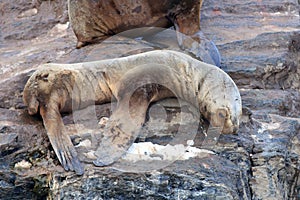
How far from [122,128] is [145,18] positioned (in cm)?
153

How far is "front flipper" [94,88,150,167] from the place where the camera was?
127 inches

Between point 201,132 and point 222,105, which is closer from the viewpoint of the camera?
point 222,105

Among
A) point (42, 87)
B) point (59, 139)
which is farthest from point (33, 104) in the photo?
point (59, 139)

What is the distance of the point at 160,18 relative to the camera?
4.68 m

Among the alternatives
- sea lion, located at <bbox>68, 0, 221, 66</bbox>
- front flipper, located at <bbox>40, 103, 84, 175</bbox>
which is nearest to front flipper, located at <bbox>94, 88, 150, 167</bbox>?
front flipper, located at <bbox>40, 103, 84, 175</bbox>

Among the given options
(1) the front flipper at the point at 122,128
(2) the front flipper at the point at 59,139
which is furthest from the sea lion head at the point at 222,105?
(2) the front flipper at the point at 59,139

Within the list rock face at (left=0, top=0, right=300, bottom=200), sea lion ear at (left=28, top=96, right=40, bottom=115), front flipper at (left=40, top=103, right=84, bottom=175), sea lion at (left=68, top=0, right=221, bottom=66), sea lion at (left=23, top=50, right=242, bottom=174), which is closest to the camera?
rock face at (left=0, top=0, right=300, bottom=200)

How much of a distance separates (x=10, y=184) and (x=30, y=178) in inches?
4.4

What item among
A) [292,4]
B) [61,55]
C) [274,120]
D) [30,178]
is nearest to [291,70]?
[274,120]

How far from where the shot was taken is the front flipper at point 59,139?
3.21 metres

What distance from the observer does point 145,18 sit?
15.4 feet

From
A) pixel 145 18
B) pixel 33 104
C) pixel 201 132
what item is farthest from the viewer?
pixel 145 18

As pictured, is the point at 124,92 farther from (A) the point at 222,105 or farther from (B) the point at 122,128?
(A) the point at 222,105

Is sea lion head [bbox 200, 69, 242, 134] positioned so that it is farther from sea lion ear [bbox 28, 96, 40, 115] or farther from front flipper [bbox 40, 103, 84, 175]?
sea lion ear [bbox 28, 96, 40, 115]
